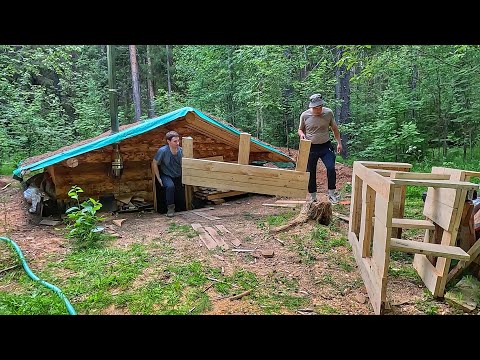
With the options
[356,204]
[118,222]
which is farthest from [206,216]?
[356,204]

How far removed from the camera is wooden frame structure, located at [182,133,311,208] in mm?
4789

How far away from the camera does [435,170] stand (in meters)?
4.12

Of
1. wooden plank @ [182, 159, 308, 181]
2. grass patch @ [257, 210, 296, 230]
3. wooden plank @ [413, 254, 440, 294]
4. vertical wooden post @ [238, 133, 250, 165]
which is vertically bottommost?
grass patch @ [257, 210, 296, 230]

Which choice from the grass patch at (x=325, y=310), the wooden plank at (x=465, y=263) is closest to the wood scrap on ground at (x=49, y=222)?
the grass patch at (x=325, y=310)

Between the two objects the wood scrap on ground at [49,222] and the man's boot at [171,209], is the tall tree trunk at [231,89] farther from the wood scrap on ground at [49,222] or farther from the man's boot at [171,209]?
the wood scrap on ground at [49,222]

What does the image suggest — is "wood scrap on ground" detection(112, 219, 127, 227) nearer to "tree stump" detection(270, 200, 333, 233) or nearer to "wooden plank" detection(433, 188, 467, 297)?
"tree stump" detection(270, 200, 333, 233)

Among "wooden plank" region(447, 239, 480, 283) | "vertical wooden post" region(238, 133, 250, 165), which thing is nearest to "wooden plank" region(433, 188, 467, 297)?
"wooden plank" region(447, 239, 480, 283)

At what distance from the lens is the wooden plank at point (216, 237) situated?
16.1 feet

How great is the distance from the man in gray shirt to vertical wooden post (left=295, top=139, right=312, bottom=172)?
310 cm

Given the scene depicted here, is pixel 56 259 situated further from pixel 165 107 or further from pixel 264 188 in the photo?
pixel 165 107

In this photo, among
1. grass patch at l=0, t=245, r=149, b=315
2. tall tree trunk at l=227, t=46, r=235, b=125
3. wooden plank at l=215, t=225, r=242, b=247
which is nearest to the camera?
grass patch at l=0, t=245, r=149, b=315

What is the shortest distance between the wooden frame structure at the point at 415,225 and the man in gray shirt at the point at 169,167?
13.2 ft
